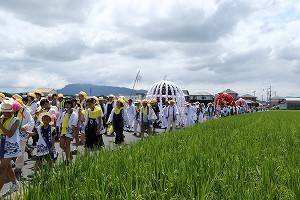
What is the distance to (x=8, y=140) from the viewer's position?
5.52 m

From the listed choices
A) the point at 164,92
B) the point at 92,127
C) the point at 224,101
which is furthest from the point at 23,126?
the point at 224,101

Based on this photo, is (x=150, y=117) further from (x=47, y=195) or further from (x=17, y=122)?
(x=47, y=195)

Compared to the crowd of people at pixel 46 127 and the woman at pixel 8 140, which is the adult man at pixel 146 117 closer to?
the crowd of people at pixel 46 127

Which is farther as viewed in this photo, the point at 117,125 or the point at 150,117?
the point at 150,117

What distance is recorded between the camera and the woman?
5.39 metres

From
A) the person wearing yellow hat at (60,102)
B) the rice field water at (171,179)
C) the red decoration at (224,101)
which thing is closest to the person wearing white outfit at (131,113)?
the person wearing yellow hat at (60,102)

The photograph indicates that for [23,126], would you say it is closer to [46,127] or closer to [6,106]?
[46,127]

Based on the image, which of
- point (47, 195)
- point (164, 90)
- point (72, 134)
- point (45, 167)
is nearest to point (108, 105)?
point (72, 134)

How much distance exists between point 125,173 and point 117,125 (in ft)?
21.4

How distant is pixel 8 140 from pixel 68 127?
7.44ft

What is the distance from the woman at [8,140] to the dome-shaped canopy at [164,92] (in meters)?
18.3

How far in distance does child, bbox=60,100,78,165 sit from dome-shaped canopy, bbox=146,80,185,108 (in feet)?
52.0

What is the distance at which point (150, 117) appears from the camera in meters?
14.4

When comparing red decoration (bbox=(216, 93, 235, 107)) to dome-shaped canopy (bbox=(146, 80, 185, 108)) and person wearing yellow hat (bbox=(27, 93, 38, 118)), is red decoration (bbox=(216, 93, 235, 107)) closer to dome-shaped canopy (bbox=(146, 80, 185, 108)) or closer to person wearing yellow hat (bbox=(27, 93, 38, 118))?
dome-shaped canopy (bbox=(146, 80, 185, 108))
